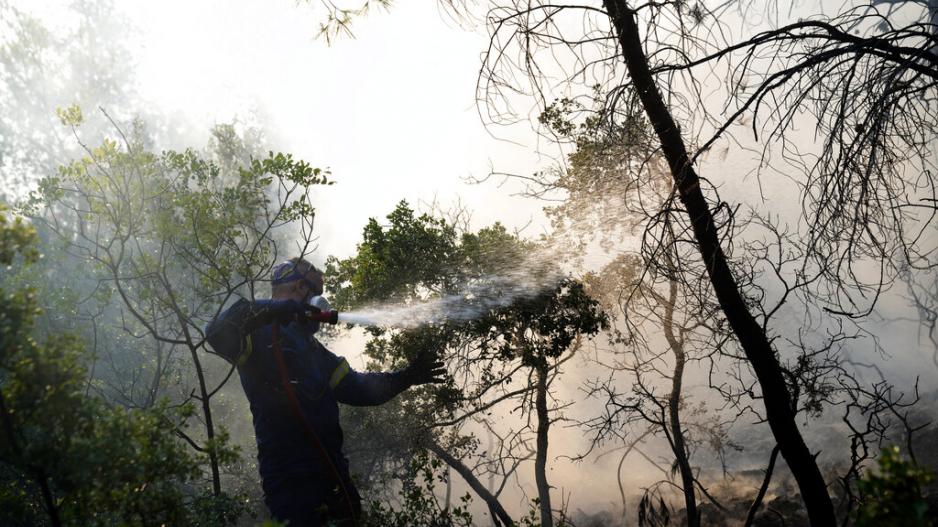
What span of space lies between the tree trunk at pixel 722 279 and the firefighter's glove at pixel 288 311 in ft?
9.55

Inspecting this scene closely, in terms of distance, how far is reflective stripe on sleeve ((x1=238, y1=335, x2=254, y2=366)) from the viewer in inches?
185

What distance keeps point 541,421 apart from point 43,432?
550 centimetres

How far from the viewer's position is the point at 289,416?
487cm

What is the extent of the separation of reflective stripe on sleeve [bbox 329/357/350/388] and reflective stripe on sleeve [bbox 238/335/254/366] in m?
0.77

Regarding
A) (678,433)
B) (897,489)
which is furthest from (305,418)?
(678,433)

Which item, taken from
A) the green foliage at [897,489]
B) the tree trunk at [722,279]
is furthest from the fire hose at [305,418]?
the green foliage at [897,489]

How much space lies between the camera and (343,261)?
7.30 m

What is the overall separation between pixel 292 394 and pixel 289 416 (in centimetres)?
29

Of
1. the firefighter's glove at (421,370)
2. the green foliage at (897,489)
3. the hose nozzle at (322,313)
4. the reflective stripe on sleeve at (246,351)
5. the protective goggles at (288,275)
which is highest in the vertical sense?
the protective goggles at (288,275)

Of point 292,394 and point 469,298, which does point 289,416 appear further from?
point 469,298

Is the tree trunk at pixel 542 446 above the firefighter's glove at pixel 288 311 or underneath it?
underneath

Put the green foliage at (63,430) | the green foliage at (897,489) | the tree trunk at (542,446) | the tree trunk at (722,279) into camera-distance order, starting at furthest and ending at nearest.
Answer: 1. the tree trunk at (542,446)
2. the tree trunk at (722,279)
3. the green foliage at (63,430)
4. the green foliage at (897,489)

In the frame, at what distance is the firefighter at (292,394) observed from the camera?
185 inches

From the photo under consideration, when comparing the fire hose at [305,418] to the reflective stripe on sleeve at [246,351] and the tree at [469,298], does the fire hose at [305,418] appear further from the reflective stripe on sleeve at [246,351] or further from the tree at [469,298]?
the tree at [469,298]
